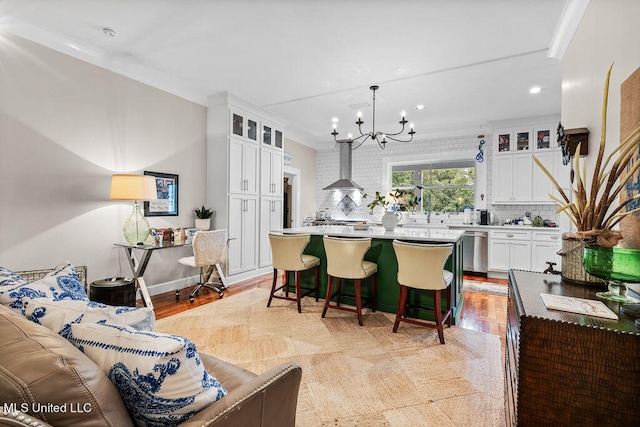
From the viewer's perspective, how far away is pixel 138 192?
126 inches

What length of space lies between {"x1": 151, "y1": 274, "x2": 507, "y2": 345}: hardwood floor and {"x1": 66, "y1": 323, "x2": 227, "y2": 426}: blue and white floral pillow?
9.05 feet

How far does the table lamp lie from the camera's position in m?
3.16

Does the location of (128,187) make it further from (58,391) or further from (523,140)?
(523,140)

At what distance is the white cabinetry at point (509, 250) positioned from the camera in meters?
5.07

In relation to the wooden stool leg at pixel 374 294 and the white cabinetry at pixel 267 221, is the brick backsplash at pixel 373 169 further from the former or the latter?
the wooden stool leg at pixel 374 294

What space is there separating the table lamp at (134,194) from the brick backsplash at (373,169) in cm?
420

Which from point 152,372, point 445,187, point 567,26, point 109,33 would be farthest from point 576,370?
point 445,187

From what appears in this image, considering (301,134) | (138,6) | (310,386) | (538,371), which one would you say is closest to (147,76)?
(138,6)

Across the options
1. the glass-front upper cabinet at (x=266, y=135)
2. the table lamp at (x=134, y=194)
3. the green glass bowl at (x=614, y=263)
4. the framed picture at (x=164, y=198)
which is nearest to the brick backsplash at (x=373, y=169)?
the glass-front upper cabinet at (x=266, y=135)

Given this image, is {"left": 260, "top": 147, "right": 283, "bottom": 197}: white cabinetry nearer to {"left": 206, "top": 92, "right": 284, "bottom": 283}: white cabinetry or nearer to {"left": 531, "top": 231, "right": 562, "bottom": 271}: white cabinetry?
{"left": 206, "top": 92, "right": 284, "bottom": 283}: white cabinetry

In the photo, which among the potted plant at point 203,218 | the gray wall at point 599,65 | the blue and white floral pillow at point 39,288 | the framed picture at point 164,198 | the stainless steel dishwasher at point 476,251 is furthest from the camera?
the stainless steel dishwasher at point 476,251

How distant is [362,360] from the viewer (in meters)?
2.33

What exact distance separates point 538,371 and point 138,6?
357 cm

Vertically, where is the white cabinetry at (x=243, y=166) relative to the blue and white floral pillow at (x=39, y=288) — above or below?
above
